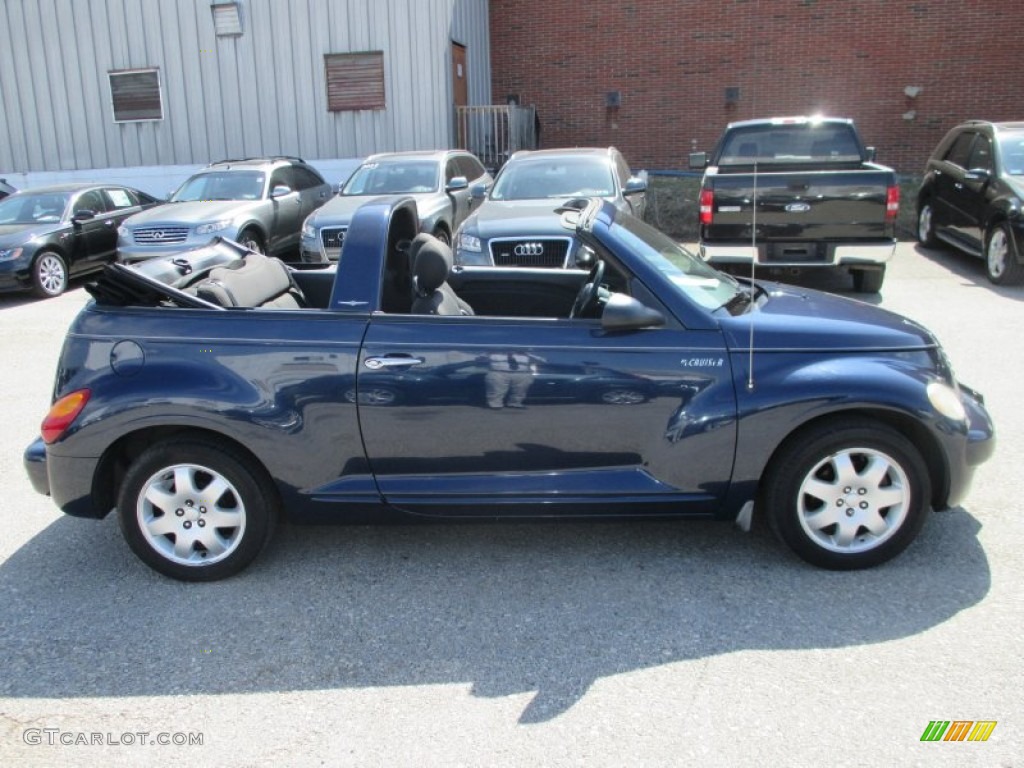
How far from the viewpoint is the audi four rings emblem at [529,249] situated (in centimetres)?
834

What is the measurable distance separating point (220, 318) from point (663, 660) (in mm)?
Answer: 2355

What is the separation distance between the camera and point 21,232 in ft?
38.4

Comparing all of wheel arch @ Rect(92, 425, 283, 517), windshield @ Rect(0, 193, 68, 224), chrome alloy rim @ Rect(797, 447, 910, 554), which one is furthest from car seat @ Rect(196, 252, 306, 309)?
windshield @ Rect(0, 193, 68, 224)

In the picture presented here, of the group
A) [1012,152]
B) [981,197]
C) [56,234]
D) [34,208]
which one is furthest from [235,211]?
[1012,152]

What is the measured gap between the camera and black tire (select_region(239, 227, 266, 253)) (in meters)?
11.5

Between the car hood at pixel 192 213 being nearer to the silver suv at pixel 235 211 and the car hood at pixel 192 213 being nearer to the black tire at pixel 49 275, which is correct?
A: the silver suv at pixel 235 211

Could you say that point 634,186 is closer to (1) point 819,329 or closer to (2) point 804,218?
(2) point 804,218

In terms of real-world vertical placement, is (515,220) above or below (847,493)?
above

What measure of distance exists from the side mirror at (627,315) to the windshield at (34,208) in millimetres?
11174

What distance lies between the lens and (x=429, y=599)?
369 centimetres

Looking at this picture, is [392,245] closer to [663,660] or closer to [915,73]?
[663,660]

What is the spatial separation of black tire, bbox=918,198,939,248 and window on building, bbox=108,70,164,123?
48.5 feet

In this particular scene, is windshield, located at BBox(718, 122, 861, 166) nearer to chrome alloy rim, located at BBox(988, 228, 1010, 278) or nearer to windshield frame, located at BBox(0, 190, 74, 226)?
chrome alloy rim, located at BBox(988, 228, 1010, 278)

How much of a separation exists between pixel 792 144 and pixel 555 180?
310 cm
